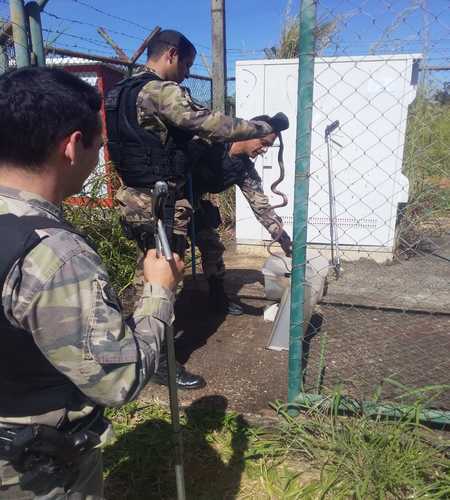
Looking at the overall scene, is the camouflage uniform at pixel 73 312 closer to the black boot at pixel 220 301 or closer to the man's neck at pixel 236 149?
the man's neck at pixel 236 149

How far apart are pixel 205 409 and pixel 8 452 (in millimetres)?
1544

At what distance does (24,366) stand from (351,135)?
4.49m

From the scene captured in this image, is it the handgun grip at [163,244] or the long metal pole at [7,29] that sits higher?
the long metal pole at [7,29]

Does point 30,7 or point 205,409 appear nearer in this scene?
point 205,409

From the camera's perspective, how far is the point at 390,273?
4.90 metres

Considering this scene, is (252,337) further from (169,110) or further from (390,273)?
(390,273)

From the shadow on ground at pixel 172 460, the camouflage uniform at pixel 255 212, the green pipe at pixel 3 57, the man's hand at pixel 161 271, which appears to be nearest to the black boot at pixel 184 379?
the shadow on ground at pixel 172 460

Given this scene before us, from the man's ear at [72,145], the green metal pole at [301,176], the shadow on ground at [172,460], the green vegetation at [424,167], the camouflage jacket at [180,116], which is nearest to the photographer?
the man's ear at [72,145]

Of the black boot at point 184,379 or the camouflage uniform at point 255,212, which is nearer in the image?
the black boot at point 184,379

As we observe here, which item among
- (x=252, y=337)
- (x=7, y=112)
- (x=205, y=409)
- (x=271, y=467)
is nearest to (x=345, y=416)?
(x=271, y=467)

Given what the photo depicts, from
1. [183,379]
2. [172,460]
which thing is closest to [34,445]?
[172,460]

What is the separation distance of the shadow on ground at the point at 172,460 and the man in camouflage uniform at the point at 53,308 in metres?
1.00

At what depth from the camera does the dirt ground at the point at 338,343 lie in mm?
2701

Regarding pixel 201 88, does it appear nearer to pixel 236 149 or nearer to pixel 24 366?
pixel 236 149
